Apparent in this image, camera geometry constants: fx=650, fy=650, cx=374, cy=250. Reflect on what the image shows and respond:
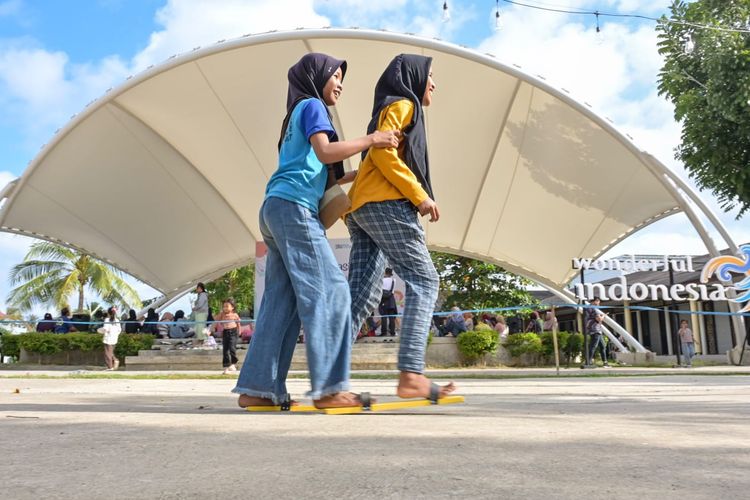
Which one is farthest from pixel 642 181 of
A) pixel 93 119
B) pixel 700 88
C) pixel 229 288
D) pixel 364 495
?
pixel 229 288

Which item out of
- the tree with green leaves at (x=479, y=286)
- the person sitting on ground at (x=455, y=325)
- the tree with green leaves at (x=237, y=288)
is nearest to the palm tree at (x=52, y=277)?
the tree with green leaves at (x=237, y=288)

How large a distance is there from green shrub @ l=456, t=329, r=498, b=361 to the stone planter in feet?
30.1

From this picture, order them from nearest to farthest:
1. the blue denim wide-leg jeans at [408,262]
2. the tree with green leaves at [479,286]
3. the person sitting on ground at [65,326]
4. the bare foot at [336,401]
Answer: the bare foot at [336,401]
the blue denim wide-leg jeans at [408,262]
the person sitting on ground at [65,326]
the tree with green leaves at [479,286]

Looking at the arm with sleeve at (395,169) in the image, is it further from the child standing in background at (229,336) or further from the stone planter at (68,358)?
the stone planter at (68,358)

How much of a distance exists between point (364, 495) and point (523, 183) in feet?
57.8

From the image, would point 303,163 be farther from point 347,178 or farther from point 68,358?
point 68,358

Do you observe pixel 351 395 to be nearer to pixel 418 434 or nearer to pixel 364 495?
pixel 418 434

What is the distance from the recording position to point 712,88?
13.4 metres

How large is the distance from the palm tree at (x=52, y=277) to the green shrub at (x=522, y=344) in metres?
23.7

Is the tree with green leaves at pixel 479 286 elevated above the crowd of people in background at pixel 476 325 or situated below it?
above

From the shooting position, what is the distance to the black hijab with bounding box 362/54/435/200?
11.0 ft

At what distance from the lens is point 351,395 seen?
295 centimetres

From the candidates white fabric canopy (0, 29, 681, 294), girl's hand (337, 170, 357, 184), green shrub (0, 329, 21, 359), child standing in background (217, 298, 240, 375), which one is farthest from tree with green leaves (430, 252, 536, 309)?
girl's hand (337, 170, 357, 184)

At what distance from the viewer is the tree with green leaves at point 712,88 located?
43.4ft
